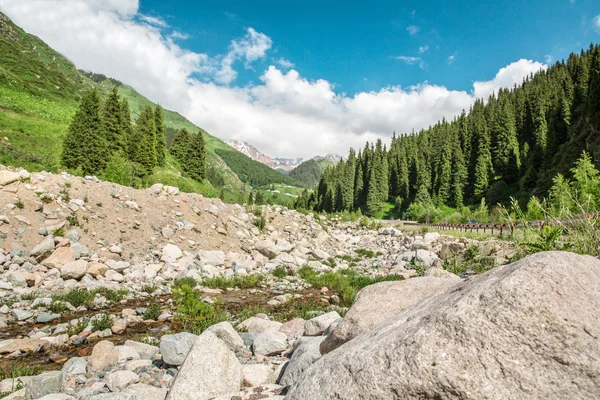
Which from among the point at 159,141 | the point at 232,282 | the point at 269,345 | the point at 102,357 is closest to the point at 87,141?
the point at 159,141

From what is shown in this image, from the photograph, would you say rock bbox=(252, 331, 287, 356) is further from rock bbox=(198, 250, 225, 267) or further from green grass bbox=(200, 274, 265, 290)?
rock bbox=(198, 250, 225, 267)

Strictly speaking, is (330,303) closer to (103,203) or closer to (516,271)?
(516,271)

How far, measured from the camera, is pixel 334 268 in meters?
17.8

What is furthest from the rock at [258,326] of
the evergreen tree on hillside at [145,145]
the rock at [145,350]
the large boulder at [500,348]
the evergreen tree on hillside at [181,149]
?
the evergreen tree on hillside at [181,149]

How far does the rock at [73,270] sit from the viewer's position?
10.8 meters

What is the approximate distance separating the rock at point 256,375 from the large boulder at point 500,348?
2369 mm

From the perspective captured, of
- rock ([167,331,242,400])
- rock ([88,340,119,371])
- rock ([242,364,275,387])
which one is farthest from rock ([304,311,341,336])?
rock ([88,340,119,371])

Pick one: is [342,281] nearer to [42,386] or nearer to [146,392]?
[146,392]

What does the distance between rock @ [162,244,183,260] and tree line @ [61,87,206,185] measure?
12.9 m

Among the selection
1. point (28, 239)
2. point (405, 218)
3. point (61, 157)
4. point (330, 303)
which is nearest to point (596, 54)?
point (405, 218)

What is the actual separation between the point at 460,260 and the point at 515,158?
60.1m

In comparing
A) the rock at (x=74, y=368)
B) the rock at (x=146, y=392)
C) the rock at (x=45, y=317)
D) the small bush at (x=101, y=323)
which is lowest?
the rock at (x=45, y=317)

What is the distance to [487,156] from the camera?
66.6 m

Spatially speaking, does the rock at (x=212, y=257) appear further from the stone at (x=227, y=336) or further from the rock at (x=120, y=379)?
the rock at (x=120, y=379)
